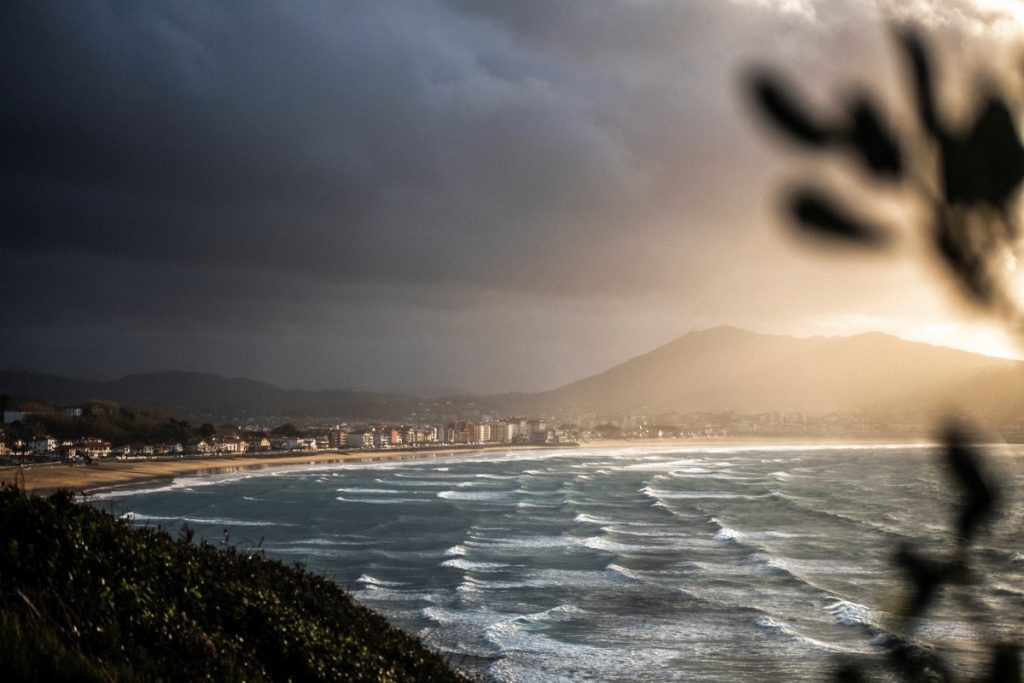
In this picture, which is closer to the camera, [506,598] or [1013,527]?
[506,598]

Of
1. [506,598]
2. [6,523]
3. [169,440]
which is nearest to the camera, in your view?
[6,523]

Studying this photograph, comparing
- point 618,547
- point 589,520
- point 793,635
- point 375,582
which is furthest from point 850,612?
point 589,520

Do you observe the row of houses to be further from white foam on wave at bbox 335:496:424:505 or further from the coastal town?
white foam on wave at bbox 335:496:424:505

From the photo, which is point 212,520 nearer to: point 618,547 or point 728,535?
point 618,547

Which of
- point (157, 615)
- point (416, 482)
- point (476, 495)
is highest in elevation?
point (157, 615)

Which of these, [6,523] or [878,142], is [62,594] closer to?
[6,523]

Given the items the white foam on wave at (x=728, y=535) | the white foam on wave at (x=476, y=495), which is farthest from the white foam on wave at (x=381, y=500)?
the white foam on wave at (x=728, y=535)

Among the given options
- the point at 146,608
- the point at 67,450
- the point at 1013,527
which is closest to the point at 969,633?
the point at 146,608
